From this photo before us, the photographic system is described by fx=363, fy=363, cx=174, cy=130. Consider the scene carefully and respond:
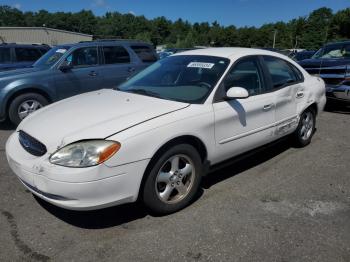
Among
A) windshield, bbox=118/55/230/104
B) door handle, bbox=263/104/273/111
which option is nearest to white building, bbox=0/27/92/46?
windshield, bbox=118/55/230/104

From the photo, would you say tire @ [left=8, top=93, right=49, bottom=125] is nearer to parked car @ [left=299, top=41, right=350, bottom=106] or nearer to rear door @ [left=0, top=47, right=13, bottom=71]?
rear door @ [left=0, top=47, right=13, bottom=71]

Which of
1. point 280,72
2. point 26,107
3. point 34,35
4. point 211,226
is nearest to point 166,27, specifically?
point 34,35

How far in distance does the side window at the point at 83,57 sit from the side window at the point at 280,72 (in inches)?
172

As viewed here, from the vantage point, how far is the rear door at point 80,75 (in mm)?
7441

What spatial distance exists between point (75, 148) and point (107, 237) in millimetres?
838

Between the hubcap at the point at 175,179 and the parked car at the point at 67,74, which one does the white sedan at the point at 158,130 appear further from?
the parked car at the point at 67,74

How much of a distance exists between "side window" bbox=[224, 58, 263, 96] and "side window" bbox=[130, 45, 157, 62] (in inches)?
181

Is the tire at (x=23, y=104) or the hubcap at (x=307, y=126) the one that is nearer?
the hubcap at (x=307, y=126)

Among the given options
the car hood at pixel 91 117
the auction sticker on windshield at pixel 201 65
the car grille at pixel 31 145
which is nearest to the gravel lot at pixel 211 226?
the car grille at pixel 31 145

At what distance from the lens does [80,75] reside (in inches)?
301

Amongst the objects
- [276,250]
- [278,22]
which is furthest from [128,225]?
[278,22]

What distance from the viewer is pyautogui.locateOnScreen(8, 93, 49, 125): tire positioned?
702cm

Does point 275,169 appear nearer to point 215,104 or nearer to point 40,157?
point 215,104

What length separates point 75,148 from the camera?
300 cm
